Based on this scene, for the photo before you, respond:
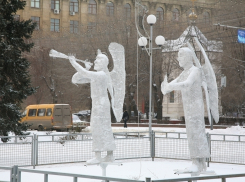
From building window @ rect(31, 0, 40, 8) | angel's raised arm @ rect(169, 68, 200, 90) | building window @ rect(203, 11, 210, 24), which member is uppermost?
building window @ rect(31, 0, 40, 8)

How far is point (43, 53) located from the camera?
4638 centimetres

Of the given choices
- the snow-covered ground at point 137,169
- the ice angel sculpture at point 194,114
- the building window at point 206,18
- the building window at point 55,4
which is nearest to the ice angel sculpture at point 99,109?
the snow-covered ground at point 137,169

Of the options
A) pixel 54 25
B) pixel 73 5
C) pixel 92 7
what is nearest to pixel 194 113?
pixel 54 25

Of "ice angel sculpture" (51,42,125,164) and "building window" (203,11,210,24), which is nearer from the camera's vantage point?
"ice angel sculpture" (51,42,125,164)

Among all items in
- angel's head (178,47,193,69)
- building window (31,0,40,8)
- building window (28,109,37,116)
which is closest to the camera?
angel's head (178,47,193,69)

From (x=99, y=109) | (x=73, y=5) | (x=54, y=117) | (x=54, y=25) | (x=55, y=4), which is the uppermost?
(x=73, y=5)

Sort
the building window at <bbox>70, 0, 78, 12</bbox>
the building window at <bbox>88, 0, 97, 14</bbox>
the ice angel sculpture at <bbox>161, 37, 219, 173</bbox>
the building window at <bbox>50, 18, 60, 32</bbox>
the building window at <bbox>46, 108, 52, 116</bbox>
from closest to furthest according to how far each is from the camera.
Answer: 1. the ice angel sculpture at <bbox>161, 37, 219, 173</bbox>
2. the building window at <bbox>46, 108, 52, 116</bbox>
3. the building window at <bbox>50, 18, 60, 32</bbox>
4. the building window at <bbox>70, 0, 78, 12</bbox>
5. the building window at <bbox>88, 0, 97, 14</bbox>

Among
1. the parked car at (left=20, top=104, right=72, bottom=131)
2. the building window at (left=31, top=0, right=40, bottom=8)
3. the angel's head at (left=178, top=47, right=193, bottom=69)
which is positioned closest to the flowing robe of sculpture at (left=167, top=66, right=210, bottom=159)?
the angel's head at (left=178, top=47, right=193, bottom=69)

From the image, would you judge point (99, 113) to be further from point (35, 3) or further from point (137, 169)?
point (35, 3)

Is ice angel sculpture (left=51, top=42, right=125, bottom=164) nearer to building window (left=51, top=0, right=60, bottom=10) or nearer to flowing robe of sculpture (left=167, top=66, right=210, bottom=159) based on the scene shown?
flowing robe of sculpture (left=167, top=66, right=210, bottom=159)

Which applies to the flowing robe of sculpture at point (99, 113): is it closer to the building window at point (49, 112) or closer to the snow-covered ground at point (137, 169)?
the snow-covered ground at point (137, 169)

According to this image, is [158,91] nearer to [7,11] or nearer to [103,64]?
[7,11]

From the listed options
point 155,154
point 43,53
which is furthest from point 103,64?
point 43,53

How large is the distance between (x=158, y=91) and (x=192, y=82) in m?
35.1
